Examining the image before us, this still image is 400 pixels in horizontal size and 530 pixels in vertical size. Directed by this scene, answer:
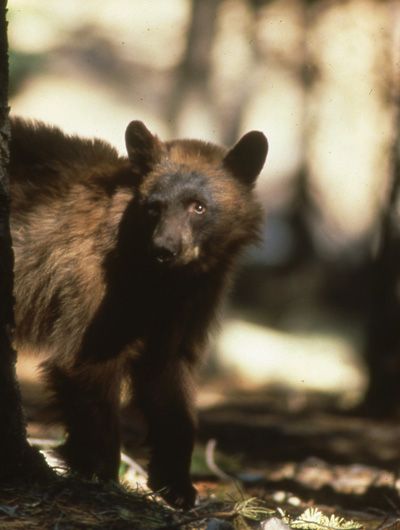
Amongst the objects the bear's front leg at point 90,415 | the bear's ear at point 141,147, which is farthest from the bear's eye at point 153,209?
the bear's front leg at point 90,415

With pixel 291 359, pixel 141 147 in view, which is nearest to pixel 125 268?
pixel 141 147

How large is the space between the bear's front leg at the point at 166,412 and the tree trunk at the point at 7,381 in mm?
1688

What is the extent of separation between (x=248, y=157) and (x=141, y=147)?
0.67 metres

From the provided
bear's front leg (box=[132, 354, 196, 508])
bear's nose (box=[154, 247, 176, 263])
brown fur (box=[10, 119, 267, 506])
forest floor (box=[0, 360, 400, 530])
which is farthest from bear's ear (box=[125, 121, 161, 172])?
forest floor (box=[0, 360, 400, 530])

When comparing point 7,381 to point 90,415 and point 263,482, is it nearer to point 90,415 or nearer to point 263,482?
point 90,415

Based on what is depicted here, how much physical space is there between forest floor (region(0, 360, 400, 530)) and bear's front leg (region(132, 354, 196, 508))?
339 mm

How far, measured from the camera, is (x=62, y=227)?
5473 mm

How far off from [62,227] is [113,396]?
3.53 ft

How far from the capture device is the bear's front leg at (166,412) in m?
5.46

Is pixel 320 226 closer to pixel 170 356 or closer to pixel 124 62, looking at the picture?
pixel 124 62

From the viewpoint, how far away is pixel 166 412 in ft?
18.2

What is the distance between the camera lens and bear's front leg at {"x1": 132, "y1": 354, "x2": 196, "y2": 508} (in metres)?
5.46

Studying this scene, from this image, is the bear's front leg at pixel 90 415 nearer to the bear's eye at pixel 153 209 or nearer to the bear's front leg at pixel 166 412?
the bear's front leg at pixel 166 412

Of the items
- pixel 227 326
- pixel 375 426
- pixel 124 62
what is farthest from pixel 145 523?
pixel 124 62
